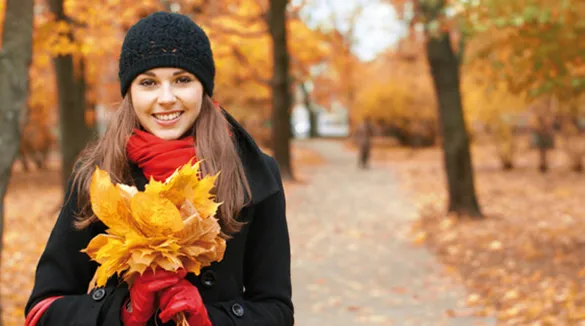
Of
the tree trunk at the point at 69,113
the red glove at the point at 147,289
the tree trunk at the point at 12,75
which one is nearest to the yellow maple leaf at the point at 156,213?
the red glove at the point at 147,289

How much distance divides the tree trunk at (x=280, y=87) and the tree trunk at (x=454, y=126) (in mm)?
7101

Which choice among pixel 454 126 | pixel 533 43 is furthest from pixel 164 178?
pixel 454 126

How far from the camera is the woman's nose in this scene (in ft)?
7.30

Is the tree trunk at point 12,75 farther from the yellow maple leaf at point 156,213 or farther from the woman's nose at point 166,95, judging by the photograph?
the yellow maple leaf at point 156,213

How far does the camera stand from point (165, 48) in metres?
2.23

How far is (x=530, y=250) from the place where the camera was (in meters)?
9.84

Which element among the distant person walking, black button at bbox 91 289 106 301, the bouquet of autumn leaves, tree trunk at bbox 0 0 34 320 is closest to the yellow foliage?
the bouquet of autumn leaves

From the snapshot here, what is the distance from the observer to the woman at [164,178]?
7.20 feet

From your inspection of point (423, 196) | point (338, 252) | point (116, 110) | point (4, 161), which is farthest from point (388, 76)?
point (116, 110)

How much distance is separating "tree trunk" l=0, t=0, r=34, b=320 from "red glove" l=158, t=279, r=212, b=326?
416 cm

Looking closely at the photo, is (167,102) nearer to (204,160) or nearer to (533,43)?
(204,160)

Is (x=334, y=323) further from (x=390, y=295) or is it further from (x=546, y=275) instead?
(x=546, y=275)

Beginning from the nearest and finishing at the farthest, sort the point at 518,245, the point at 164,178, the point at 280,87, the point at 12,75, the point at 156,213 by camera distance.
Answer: the point at 156,213, the point at 164,178, the point at 12,75, the point at 518,245, the point at 280,87

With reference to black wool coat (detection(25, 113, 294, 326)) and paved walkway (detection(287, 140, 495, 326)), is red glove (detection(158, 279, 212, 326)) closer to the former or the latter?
black wool coat (detection(25, 113, 294, 326))
